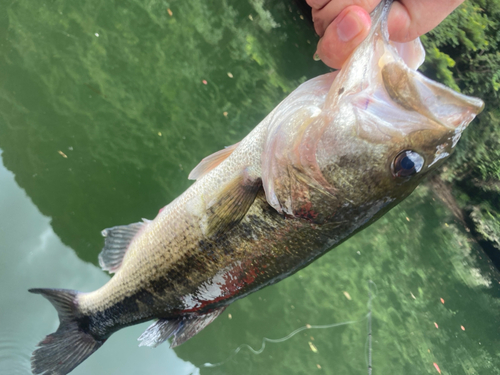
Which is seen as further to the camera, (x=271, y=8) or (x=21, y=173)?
(x=271, y=8)

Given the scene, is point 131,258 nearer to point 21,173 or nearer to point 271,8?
point 21,173

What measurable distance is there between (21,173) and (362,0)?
119 inches

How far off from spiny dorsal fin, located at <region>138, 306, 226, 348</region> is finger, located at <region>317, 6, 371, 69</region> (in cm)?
143

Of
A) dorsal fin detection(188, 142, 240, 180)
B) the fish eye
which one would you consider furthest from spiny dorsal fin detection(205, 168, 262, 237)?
the fish eye

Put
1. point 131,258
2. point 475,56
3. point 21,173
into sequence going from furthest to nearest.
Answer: point 475,56
point 21,173
point 131,258

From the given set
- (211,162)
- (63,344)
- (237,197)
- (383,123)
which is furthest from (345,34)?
(63,344)

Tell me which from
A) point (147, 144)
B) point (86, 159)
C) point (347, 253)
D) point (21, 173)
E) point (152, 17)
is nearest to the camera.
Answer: point (21, 173)

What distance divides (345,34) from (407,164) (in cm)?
52

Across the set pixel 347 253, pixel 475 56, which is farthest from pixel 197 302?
pixel 475 56

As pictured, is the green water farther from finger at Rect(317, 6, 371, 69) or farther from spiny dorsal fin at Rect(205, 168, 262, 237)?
finger at Rect(317, 6, 371, 69)

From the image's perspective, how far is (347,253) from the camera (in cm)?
467

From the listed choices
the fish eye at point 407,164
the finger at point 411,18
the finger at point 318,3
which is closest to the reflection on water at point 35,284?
the fish eye at point 407,164

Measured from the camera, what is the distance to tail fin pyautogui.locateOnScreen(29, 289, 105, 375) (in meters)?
1.91

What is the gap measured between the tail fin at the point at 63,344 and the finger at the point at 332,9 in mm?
2066
